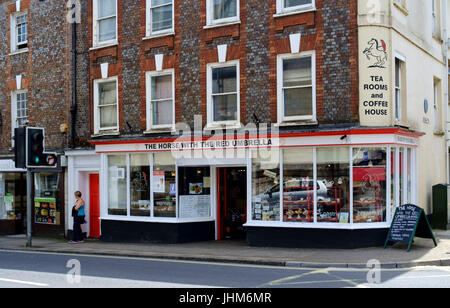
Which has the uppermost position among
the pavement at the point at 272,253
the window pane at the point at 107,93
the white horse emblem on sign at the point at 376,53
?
the white horse emblem on sign at the point at 376,53

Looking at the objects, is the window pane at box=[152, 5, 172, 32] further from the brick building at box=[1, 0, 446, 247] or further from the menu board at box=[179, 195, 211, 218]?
the menu board at box=[179, 195, 211, 218]

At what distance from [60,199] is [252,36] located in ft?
31.4

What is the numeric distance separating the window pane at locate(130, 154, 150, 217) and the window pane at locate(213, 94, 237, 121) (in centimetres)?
288

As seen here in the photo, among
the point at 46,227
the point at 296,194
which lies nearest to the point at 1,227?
the point at 46,227

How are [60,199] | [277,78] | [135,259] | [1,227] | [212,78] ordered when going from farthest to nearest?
[1,227] → [60,199] → [212,78] → [277,78] → [135,259]

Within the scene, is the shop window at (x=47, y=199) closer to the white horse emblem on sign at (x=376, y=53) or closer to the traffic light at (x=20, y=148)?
the traffic light at (x=20, y=148)

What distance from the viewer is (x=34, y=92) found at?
889 inches

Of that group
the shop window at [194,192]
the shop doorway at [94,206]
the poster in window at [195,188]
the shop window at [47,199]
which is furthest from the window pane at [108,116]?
the poster in window at [195,188]

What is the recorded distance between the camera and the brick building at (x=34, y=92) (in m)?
21.6

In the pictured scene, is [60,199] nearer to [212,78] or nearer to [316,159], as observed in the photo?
[212,78]

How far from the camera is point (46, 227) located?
72.0 ft

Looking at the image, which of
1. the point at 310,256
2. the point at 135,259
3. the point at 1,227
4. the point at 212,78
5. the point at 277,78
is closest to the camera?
the point at 310,256

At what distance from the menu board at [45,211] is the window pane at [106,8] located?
703 cm

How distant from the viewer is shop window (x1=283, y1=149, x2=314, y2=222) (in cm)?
1603
